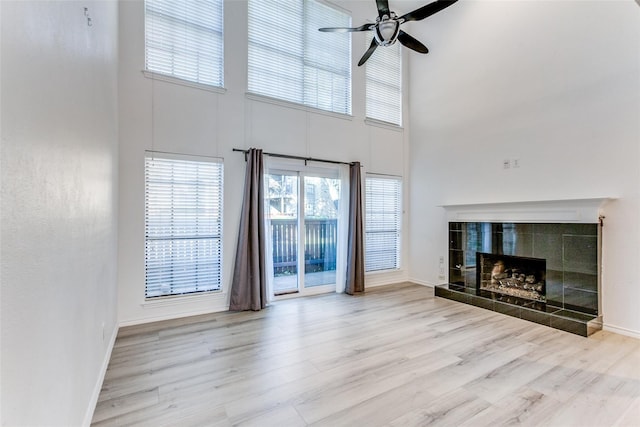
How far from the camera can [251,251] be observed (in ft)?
14.3

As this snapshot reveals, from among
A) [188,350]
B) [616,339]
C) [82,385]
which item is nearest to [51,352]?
[82,385]

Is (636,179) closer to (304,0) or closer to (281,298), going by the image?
(281,298)

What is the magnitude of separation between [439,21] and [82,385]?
6987 mm

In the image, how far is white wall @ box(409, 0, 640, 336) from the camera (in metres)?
3.57

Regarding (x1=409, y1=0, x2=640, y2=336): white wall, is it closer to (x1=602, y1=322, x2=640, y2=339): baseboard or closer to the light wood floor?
(x1=602, y1=322, x2=640, y2=339): baseboard

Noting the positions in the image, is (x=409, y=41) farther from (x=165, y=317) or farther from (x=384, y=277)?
(x=165, y=317)

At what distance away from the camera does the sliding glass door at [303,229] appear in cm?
493

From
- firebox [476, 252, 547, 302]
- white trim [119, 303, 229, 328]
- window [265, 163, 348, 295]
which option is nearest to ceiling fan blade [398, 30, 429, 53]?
window [265, 163, 348, 295]

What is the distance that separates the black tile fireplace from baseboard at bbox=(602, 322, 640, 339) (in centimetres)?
20

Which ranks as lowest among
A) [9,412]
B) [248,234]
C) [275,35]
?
[9,412]

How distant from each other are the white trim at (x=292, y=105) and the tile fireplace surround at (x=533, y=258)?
99.5 inches

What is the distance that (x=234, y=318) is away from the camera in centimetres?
405

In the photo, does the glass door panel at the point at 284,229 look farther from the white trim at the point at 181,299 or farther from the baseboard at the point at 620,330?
the baseboard at the point at 620,330

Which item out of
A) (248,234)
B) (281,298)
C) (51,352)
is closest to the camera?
(51,352)
